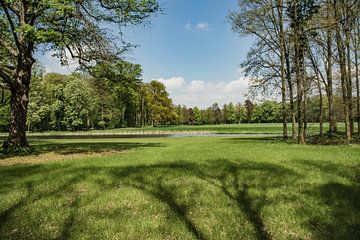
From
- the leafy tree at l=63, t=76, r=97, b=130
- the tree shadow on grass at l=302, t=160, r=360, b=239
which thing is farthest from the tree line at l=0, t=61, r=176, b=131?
the tree shadow on grass at l=302, t=160, r=360, b=239

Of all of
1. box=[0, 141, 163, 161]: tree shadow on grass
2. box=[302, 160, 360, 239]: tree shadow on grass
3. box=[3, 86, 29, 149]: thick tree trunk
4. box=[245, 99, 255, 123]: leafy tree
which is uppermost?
box=[245, 99, 255, 123]: leafy tree

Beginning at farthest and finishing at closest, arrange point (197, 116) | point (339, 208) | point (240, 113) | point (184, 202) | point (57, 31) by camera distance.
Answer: point (197, 116) < point (240, 113) < point (57, 31) < point (184, 202) < point (339, 208)

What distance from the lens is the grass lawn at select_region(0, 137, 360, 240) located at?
5.41 metres

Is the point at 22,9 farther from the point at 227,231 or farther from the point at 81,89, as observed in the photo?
the point at 81,89

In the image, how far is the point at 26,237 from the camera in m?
5.14

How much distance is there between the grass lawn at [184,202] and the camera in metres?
5.41

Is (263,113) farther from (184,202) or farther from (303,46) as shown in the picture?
(184,202)

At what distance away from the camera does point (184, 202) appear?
22.8 ft

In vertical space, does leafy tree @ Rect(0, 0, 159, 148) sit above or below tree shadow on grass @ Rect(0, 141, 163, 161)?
above

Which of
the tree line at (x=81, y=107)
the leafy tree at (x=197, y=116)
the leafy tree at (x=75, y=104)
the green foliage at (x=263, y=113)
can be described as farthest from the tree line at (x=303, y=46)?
the leafy tree at (x=197, y=116)

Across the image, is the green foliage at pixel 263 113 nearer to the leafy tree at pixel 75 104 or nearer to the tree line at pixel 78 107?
the tree line at pixel 78 107

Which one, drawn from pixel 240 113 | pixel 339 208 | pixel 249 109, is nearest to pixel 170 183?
pixel 339 208

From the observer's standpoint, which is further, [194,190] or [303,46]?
[303,46]

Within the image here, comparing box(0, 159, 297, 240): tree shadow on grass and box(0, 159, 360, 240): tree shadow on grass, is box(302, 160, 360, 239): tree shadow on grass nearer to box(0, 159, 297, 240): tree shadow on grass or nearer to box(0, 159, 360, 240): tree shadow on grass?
box(0, 159, 360, 240): tree shadow on grass
